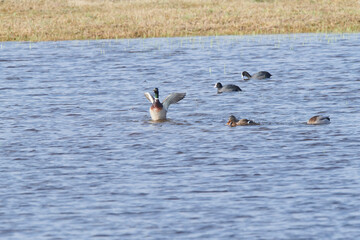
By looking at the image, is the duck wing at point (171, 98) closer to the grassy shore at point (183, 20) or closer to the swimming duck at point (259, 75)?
the swimming duck at point (259, 75)

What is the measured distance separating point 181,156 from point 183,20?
30901 mm

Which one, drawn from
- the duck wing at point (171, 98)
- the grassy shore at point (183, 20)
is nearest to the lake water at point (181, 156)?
the duck wing at point (171, 98)

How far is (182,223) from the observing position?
10.9m

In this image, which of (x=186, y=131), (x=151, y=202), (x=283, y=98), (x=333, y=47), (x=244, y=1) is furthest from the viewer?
(x=244, y=1)

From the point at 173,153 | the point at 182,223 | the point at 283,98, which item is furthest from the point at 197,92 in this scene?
the point at 182,223

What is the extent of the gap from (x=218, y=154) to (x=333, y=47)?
2240 centimetres

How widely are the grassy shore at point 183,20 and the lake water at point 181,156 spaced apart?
11132 millimetres

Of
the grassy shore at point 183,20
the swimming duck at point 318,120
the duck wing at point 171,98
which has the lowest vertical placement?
the swimming duck at point 318,120

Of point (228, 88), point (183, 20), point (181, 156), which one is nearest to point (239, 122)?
point (181, 156)

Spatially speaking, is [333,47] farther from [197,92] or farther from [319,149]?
[319,149]

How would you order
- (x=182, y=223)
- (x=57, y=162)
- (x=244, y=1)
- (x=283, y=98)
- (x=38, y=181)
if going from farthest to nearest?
(x=244, y=1), (x=283, y=98), (x=57, y=162), (x=38, y=181), (x=182, y=223)

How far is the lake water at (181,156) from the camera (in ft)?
36.1

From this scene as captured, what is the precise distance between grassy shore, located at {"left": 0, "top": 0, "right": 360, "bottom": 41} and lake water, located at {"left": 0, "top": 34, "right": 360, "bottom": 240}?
1113 centimetres

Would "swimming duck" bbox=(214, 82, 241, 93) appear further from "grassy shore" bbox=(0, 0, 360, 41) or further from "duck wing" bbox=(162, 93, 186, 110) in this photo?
"grassy shore" bbox=(0, 0, 360, 41)
